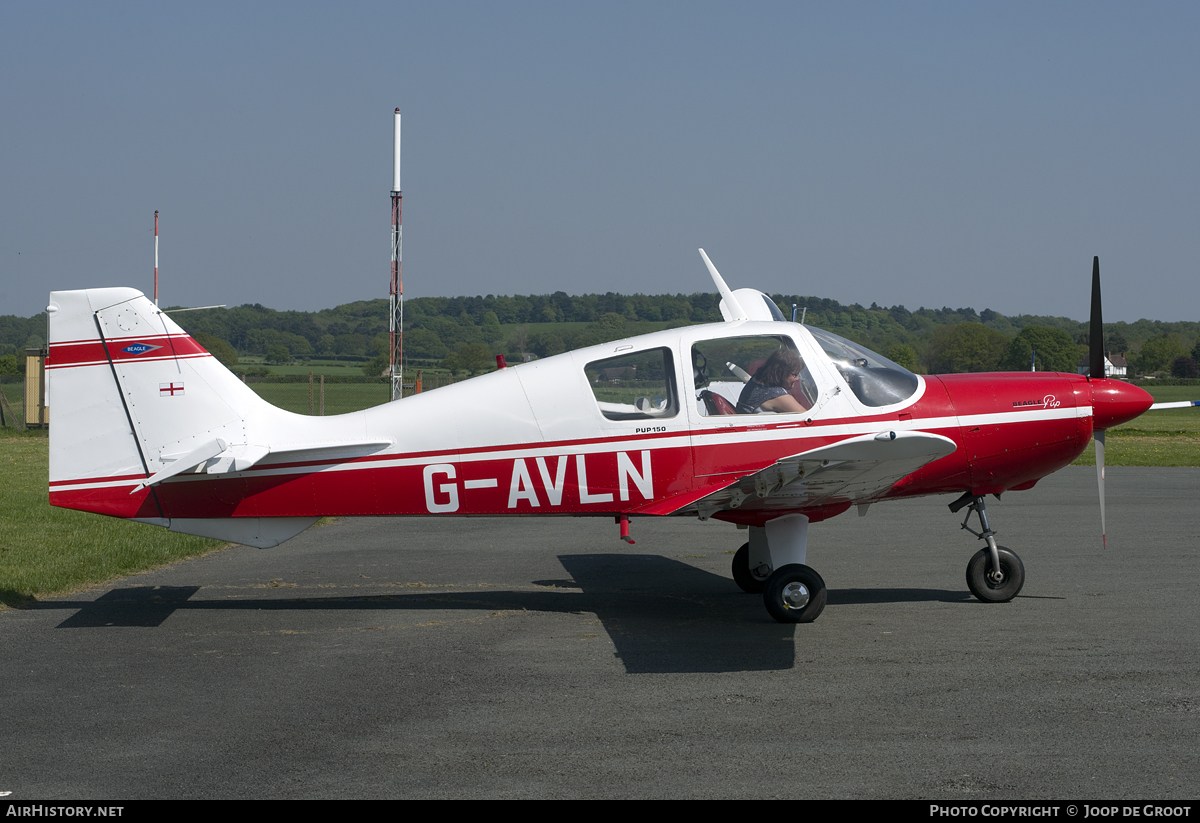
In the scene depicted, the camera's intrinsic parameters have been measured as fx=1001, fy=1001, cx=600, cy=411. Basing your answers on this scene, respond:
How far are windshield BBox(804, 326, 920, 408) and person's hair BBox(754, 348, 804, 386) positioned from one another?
250mm

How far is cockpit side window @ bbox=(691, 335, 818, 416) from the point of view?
24.2 feet

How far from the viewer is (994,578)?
795cm

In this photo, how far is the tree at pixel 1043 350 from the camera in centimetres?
6564

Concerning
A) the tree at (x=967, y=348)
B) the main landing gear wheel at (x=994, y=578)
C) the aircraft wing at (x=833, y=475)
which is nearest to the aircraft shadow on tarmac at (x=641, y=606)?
the main landing gear wheel at (x=994, y=578)

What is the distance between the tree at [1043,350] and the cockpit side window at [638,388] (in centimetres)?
6100

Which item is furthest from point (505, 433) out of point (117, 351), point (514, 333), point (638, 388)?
point (514, 333)

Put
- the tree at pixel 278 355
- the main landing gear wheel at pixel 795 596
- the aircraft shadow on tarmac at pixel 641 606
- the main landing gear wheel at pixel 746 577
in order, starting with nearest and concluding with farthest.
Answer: the aircraft shadow on tarmac at pixel 641 606 < the main landing gear wheel at pixel 795 596 < the main landing gear wheel at pixel 746 577 < the tree at pixel 278 355

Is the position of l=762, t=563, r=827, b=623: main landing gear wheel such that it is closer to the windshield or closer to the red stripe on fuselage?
the windshield

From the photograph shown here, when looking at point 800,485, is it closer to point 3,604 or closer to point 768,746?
point 768,746

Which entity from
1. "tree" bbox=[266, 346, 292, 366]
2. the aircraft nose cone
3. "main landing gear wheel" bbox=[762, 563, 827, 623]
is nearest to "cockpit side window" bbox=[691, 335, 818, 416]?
"main landing gear wheel" bbox=[762, 563, 827, 623]

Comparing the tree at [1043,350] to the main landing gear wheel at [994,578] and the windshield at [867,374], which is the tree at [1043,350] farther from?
the windshield at [867,374]

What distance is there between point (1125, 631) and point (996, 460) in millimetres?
1479

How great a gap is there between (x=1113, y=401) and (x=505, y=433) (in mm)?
4682
